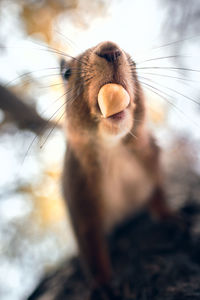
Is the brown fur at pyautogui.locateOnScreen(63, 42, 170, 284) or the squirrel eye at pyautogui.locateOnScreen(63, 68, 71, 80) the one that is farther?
the squirrel eye at pyautogui.locateOnScreen(63, 68, 71, 80)

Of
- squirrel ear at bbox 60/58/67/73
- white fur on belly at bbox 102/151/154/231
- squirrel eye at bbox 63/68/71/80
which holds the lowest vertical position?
white fur on belly at bbox 102/151/154/231

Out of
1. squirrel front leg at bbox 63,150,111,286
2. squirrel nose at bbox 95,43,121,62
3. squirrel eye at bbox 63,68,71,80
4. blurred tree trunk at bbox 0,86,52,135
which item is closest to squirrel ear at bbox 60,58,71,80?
squirrel eye at bbox 63,68,71,80

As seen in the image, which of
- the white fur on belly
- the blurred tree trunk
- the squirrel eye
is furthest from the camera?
the white fur on belly

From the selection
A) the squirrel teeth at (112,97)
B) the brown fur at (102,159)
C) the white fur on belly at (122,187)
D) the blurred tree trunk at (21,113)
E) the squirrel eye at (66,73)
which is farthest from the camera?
the white fur on belly at (122,187)

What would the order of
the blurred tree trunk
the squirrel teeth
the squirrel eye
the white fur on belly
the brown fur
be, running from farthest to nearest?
the white fur on belly < the blurred tree trunk < the squirrel eye < the brown fur < the squirrel teeth

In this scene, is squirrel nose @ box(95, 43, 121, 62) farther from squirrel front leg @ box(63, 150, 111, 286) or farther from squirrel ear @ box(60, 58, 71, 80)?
squirrel front leg @ box(63, 150, 111, 286)

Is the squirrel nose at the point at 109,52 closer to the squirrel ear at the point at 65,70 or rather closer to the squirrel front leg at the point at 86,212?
the squirrel ear at the point at 65,70

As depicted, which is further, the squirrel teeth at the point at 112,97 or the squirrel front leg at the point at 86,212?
the squirrel front leg at the point at 86,212

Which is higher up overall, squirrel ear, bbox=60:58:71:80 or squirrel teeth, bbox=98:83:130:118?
squirrel ear, bbox=60:58:71:80

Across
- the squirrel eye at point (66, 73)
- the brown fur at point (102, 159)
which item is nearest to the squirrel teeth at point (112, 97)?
the brown fur at point (102, 159)
